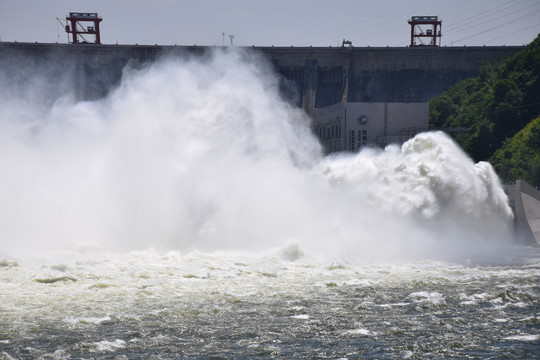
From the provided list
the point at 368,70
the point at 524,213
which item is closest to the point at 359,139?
the point at 524,213

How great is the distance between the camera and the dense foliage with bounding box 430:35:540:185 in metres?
59.1

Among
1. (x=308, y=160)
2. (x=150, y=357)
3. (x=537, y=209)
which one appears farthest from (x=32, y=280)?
(x=537, y=209)

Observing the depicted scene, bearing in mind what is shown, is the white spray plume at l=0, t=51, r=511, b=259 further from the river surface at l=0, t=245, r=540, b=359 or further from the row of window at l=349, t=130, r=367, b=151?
the row of window at l=349, t=130, r=367, b=151

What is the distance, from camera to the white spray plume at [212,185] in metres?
31.2

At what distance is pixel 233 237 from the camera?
31.2 meters

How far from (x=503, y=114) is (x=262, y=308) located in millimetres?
52345

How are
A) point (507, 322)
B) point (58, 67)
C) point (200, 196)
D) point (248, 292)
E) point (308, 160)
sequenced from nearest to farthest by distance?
point (507, 322) < point (248, 292) < point (200, 196) < point (308, 160) < point (58, 67)

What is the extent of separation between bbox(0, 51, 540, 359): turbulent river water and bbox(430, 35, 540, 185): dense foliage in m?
22.9

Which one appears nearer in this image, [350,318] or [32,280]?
[350,318]

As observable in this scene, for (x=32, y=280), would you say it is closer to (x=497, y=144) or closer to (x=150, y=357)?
(x=150, y=357)

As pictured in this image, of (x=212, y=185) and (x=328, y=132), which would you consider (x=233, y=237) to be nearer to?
(x=212, y=185)

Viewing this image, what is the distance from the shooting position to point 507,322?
59.2 ft

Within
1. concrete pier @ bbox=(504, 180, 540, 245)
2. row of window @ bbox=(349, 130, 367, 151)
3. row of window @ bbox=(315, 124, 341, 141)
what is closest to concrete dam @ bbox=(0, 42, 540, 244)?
row of window @ bbox=(315, 124, 341, 141)

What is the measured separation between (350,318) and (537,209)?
1011 inches
